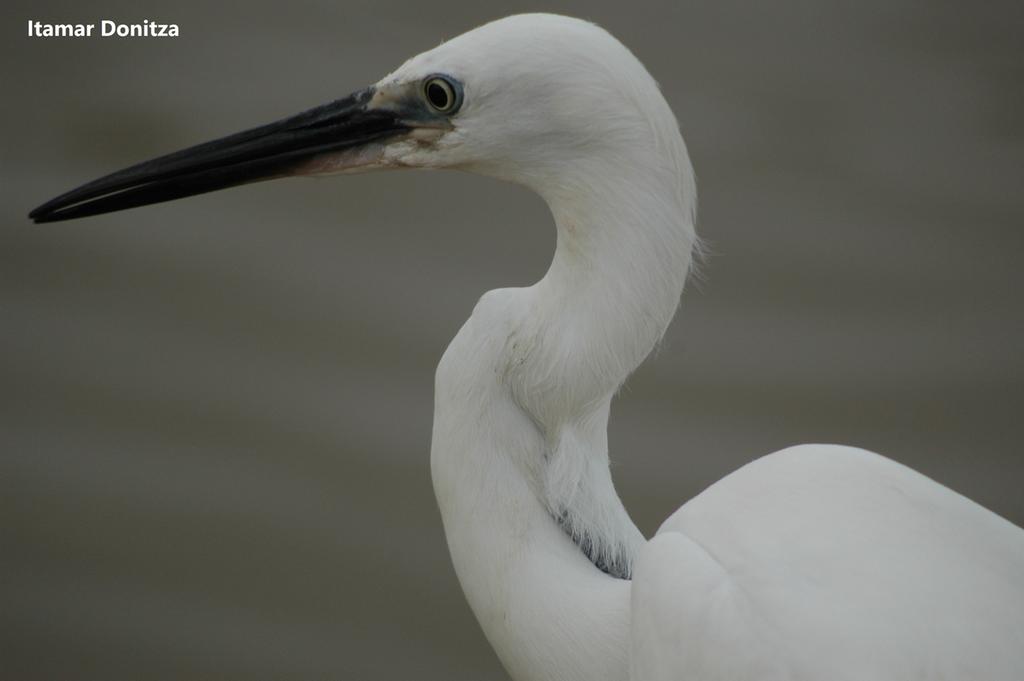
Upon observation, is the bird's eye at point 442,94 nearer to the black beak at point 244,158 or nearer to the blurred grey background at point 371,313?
the black beak at point 244,158

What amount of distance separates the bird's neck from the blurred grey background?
47.8 inches

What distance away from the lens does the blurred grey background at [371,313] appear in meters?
2.71

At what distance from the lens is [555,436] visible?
4.79ft

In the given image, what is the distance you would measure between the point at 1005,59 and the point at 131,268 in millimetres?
2925

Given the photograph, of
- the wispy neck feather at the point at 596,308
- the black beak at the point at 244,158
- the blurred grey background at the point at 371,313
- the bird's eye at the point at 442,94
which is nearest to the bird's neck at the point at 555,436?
the wispy neck feather at the point at 596,308

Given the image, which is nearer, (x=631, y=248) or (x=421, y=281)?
(x=631, y=248)

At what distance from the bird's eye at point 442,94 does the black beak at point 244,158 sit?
5 centimetres

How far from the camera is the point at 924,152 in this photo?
11.8 feet

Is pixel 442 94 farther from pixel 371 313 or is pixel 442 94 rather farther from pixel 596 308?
pixel 371 313

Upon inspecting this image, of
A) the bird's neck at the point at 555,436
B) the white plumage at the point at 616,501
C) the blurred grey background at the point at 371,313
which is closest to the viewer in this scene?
the white plumage at the point at 616,501

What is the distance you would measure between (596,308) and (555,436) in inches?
7.5

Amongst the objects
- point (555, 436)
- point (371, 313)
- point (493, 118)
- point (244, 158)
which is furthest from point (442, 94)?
point (371, 313)

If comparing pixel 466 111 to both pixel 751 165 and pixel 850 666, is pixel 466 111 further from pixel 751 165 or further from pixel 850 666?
pixel 751 165

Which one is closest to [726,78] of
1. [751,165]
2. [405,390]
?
[751,165]
